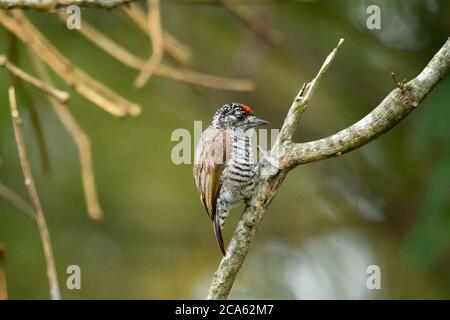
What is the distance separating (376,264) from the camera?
24.0ft

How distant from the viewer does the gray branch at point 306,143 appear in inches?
127

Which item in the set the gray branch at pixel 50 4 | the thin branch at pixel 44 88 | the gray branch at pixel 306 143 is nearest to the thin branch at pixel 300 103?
the gray branch at pixel 306 143

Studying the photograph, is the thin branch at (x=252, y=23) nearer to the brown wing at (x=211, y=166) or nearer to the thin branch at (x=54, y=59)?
the brown wing at (x=211, y=166)

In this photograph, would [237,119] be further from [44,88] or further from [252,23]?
[44,88]

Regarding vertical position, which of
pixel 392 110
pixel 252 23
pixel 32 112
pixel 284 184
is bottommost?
pixel 392 110

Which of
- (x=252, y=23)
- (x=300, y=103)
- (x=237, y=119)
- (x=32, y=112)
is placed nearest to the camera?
(x=300, y=103)

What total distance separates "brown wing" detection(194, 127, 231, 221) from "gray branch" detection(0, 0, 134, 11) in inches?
51.7

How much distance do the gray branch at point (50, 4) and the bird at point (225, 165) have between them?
1289 millimetres

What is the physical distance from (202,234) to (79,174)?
1.41m

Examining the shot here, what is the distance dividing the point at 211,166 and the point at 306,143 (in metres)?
1.05

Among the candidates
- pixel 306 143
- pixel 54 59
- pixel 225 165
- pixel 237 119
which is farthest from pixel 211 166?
pixel 54 59

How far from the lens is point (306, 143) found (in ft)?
11.3

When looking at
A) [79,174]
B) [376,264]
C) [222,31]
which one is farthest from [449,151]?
[79,174]
